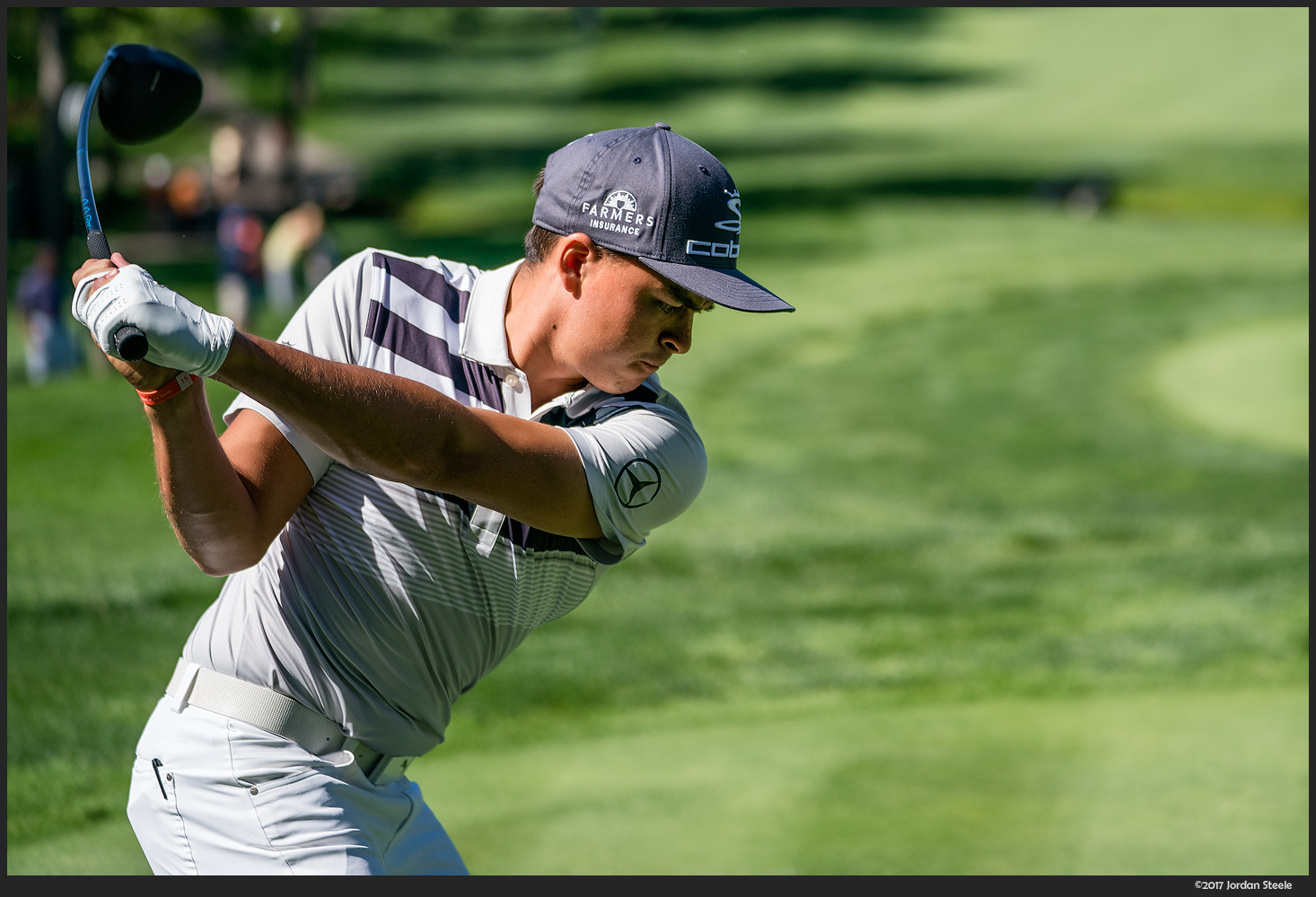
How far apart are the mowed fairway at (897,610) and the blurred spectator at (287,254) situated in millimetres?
2426

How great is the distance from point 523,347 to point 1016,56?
38.0 meters

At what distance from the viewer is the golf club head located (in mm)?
2748

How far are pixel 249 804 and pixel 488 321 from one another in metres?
1.07

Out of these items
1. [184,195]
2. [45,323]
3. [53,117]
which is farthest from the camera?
[184,195]

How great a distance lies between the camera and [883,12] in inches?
1729

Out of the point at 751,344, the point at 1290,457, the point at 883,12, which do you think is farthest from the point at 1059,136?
the point at 1290,457

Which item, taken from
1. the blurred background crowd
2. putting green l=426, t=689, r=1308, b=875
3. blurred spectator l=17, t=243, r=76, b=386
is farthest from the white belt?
blurred spectator l=17, t=243, r=76, b=386

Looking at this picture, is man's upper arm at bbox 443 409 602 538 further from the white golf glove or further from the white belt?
the white belt

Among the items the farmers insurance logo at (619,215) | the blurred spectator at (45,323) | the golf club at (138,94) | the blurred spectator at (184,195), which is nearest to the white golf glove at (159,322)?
the golf club at (138,94)

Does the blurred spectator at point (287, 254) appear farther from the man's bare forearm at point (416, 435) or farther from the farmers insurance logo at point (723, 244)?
the man's bare forearm at point (416, 435)

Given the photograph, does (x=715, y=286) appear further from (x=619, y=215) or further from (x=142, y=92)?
(x=142, y=92)

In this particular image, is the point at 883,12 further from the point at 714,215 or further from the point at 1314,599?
the point at 714,215

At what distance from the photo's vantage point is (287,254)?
19891mm

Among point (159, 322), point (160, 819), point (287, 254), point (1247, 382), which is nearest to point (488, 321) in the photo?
point (159, 322)
